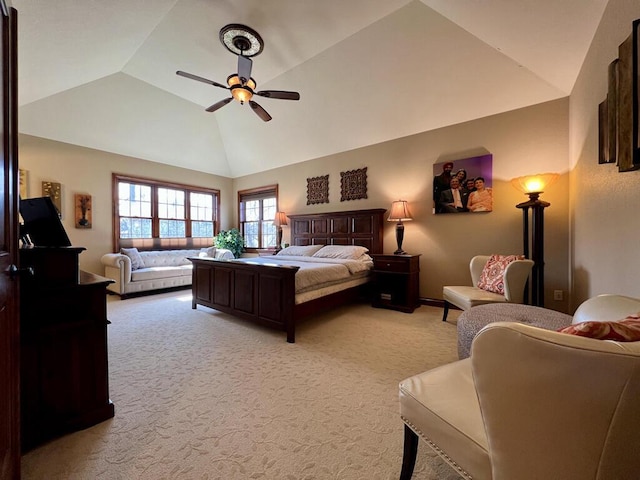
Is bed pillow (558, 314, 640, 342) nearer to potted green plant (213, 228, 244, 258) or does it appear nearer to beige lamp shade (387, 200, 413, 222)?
beige lamp shade (387, 200, 413, 222)

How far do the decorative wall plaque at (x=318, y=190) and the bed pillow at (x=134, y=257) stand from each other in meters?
3.51

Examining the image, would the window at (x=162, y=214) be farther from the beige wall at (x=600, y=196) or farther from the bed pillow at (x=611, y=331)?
the beige wall at (x=600, y=196)

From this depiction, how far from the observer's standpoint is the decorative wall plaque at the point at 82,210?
468cm

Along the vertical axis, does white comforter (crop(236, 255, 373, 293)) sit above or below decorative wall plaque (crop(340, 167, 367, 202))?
below

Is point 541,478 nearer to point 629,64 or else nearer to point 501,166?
point 629,64

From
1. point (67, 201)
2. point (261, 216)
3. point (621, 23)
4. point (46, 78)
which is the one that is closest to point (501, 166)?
point (621, 23)

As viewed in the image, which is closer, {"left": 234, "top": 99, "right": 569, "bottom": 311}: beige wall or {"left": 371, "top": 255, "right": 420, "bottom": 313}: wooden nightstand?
{"left": 234, "top": 99, "right": 569, "bottom": 311}: beige wall

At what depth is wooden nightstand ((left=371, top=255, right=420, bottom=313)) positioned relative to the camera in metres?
3.78

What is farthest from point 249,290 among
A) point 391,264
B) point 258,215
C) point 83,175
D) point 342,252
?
point 83,175

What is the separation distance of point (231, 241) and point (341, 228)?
3.20m

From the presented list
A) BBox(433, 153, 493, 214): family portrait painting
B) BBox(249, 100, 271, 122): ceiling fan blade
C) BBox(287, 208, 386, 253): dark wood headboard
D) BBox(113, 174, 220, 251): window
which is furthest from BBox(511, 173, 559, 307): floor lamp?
BBox(113, 174, 220, 251): window

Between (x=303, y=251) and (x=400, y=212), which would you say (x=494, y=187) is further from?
Answer: (x=303, y=251)

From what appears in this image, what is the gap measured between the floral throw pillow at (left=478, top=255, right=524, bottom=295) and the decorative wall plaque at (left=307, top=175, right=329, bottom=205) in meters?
3.09

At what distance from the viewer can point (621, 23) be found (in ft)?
5.17
